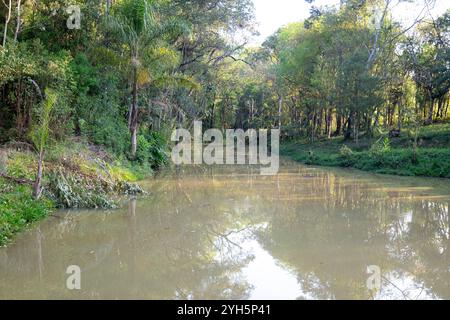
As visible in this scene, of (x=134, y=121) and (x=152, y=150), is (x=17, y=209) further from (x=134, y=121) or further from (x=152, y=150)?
(x=152, y=150)

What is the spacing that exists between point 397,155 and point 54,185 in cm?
1568

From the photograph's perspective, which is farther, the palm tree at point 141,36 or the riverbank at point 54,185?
the palm tree at point 141,36

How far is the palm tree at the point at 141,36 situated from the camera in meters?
15.6

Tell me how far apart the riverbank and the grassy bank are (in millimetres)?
12471

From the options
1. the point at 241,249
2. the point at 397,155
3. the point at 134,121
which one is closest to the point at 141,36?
the point at 134,121

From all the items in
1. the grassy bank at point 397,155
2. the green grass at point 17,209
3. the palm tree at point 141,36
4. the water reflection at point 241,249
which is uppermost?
the palm tree at point 141,36

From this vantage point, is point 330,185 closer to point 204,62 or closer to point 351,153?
point 351,153

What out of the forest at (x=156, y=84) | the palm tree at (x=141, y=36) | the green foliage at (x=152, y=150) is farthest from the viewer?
the green foliage at (x=152, y=150)

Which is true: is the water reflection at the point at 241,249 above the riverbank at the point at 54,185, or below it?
below

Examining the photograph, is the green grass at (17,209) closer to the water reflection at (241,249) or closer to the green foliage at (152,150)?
the water reflection at (241,249)

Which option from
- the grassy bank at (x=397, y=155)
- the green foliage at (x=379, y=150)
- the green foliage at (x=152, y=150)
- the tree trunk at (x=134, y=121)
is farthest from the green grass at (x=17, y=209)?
the green foliage at (x=379, y=150)

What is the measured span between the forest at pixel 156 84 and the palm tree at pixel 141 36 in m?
0.05

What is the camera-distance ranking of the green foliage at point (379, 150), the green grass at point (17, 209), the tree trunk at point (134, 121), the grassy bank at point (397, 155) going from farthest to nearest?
1. the green foliage at point (379, 150)
2. the grassy bank at point (397, 155)
3. the tree trunk at point (134, 121)
4. the green grass at point (17, 209)
